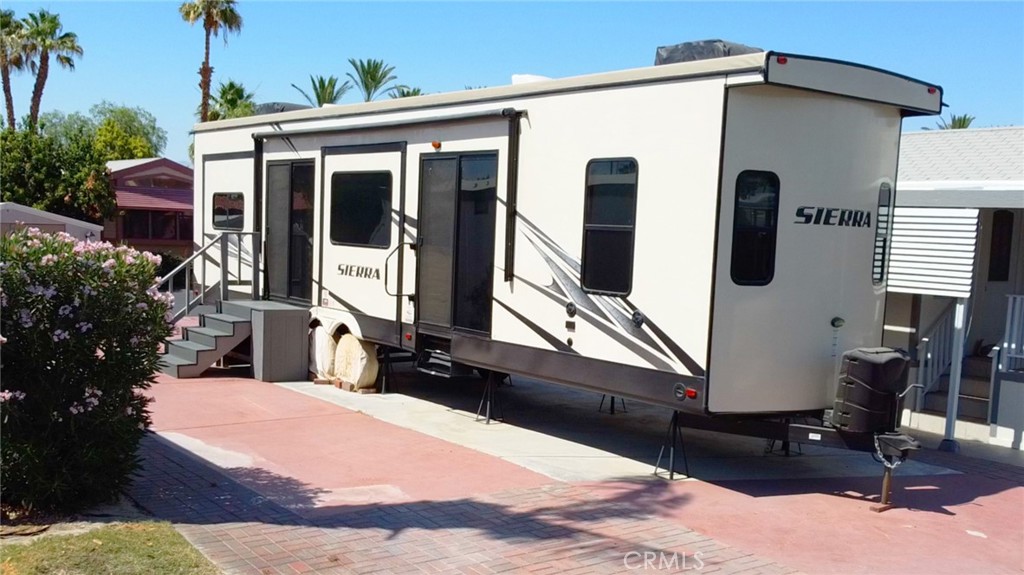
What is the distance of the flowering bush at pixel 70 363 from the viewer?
569 centimetres

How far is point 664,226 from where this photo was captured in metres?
7.25

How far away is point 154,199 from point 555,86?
25939 mm

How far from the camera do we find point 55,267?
19.0 feet

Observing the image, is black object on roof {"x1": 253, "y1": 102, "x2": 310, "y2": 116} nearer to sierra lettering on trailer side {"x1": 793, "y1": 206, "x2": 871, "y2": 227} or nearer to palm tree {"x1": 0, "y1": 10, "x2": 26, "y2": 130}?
sierra lettering on trailer side {"x1": 793, "y1": 206, "x2": 871, "y2": 227}

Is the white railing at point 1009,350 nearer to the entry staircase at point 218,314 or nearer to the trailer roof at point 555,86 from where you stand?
the trailer roof at point 555,86

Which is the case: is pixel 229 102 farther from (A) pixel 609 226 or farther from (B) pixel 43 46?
(A) pixel 609 226

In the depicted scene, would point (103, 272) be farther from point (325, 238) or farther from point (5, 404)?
point (325, 238)

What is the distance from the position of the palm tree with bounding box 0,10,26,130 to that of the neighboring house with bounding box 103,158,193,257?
8.74m

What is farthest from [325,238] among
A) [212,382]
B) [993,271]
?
[993,271]

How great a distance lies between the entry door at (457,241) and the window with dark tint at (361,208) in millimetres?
703

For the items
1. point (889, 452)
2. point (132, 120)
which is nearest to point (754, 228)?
point (889, 452)

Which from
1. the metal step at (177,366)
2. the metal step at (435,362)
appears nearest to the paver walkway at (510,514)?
the metal step at (435,362)

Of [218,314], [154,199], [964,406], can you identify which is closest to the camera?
[964,406]

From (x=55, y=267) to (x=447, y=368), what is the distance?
14.6 feet
